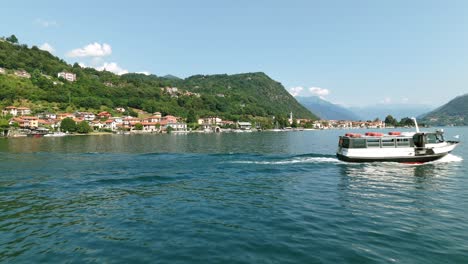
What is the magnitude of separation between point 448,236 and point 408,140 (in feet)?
91.5

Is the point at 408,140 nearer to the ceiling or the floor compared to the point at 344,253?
nearer to the ceiling

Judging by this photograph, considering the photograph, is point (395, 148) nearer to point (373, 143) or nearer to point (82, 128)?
point (373, 143)

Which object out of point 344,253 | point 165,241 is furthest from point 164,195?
point 344,253

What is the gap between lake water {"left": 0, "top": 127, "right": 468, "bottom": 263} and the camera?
12.2m

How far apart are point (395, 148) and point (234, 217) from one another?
99.8 feet

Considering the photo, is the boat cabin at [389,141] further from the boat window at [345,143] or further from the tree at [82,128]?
the tree at [82,128]

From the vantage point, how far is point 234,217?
1697 centimetres

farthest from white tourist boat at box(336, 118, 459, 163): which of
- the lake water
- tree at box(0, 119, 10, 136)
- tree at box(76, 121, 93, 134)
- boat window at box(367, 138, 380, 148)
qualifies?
tree at box(0, 119, 10, 136)

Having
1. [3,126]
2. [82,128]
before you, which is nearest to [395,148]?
[82,128]

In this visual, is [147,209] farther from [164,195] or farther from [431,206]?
[431,206]

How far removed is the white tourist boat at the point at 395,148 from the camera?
37750mm

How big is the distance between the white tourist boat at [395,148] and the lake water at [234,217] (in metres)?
6.24

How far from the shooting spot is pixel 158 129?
195m

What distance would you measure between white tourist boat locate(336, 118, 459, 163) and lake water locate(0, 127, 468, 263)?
6.24 metres
